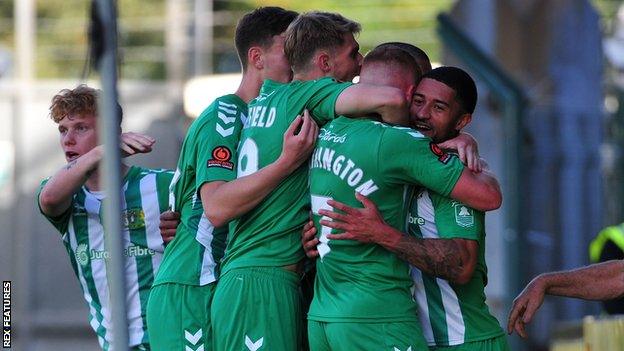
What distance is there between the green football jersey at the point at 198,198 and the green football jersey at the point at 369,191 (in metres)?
0.50

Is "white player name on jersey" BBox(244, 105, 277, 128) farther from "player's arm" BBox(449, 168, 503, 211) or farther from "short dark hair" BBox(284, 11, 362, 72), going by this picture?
"player's arm" BBox(449, 168, 503, 211)

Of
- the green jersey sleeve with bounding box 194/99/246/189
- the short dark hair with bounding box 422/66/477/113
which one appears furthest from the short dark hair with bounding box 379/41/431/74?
the green jersey sleeve with bounding box 194/99/246/189

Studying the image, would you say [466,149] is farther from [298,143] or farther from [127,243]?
[127,243]

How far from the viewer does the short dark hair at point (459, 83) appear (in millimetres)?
4641

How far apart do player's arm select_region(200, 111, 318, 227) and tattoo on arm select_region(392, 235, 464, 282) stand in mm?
513

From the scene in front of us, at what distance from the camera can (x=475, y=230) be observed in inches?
180

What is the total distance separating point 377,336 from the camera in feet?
14.6

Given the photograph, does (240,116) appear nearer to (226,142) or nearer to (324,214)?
(226,142)

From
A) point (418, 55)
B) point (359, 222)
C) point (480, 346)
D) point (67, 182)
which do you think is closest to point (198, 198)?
point (67, 182)

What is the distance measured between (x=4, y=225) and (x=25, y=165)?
34.3 inches

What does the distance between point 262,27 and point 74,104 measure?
3.24 feet

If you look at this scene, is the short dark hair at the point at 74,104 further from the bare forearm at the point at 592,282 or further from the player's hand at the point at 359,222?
the bare forearm at the point at 592,282

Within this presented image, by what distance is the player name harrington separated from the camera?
450 cm

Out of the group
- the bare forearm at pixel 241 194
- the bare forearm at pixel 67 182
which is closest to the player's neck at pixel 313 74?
the bare forearm at pixel 241 194
